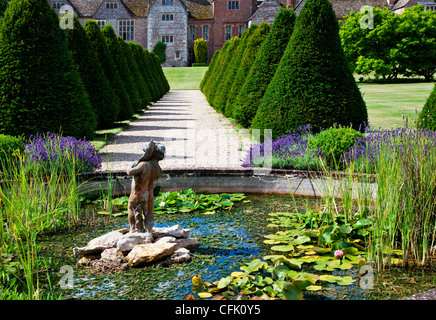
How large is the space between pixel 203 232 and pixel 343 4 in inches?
1940

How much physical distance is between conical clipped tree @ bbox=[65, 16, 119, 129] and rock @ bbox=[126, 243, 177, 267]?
24.8ft

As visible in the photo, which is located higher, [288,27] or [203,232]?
[288,27]

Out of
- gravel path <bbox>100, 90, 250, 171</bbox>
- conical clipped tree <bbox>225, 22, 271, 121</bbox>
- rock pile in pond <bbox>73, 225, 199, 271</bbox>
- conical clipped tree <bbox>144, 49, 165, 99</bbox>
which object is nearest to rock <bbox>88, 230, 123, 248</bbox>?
rock pile in pond <bbox>73, 225, 199, 271</bbox>

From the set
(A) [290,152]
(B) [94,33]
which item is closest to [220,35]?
(B) [94,33]

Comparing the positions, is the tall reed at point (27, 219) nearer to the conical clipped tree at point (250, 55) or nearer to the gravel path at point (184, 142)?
the gravel path at point (184, 142)

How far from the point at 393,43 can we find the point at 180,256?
35847 millimetres

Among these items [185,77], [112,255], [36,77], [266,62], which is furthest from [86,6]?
[112,255]

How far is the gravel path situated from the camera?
23.3ft

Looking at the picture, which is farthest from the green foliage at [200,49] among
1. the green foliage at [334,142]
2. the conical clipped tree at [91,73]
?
the green foliage at [334,142]

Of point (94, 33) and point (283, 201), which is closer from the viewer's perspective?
point (283, 201)

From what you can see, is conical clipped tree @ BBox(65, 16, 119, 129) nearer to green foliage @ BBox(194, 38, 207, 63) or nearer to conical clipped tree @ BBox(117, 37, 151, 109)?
conical clipped tree @ BBox(117, 37, 151, 109)

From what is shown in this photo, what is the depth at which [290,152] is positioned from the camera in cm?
596

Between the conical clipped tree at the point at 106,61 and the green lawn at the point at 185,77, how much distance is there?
23362 millimetres

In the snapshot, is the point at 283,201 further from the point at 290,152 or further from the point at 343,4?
the point at 343,4
